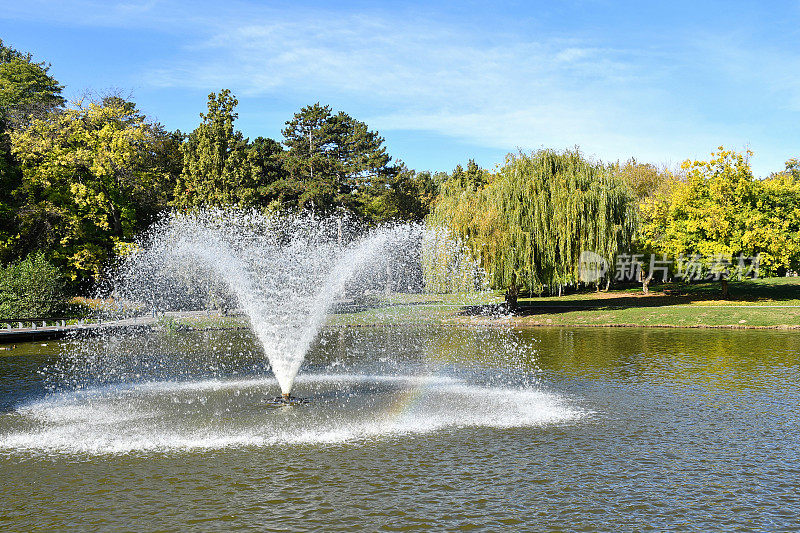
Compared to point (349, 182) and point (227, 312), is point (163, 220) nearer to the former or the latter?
point (227, 312)

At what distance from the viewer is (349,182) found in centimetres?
7194

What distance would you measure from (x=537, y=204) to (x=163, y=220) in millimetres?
29717

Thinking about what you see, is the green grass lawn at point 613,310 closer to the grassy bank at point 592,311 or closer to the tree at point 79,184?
the grassy bank at point 592,311

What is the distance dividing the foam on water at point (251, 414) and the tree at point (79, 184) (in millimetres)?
30918

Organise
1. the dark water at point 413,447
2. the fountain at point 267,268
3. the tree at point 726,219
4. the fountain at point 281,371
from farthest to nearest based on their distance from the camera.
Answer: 1. the tree at point 726,219
2. the fountain at point 267,268
3. the fountain at point 281,371
4. the dark water at point 413,447

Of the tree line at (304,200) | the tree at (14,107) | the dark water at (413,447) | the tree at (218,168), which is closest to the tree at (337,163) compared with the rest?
the tree line at (304,200)

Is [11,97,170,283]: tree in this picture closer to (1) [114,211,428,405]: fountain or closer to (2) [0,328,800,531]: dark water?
(1) [114,211,428,405]: fountain

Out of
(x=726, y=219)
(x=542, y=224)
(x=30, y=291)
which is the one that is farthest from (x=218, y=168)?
(x=726, y=219)

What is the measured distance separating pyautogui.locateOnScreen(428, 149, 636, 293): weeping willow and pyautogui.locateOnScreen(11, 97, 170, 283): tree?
25738mm

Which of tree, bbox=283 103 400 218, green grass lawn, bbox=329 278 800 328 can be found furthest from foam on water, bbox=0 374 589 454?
tree, bbox=283 103 400 218

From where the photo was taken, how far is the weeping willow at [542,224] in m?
40.7

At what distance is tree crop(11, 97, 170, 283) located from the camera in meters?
47.2

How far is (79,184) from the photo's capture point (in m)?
48.2

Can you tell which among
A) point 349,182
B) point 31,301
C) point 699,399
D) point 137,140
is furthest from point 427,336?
point 349,182
